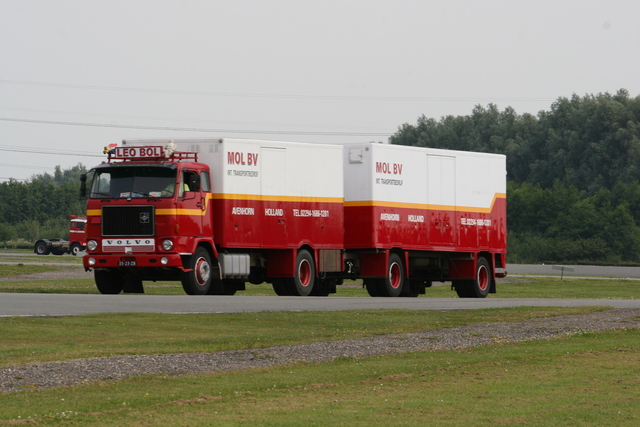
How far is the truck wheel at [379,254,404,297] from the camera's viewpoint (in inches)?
1265

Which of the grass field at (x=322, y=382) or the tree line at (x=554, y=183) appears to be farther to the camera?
the tree line at (x=554, y=183)

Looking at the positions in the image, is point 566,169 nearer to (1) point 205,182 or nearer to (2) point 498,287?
(2) point 498,287

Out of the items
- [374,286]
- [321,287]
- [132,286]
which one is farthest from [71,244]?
[374,286]

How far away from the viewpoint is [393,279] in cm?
3272

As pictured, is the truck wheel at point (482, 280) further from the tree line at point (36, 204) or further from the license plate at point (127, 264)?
the tree line at point (36, 204)

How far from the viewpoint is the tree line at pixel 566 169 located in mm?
75438

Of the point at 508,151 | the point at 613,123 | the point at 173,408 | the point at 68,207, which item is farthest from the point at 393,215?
the point at 68,207

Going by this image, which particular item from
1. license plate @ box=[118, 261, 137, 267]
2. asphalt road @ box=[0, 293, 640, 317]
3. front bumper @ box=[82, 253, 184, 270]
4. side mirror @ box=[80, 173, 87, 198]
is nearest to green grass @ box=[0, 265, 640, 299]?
side mirror @ box=[80, 173, 87, 198]

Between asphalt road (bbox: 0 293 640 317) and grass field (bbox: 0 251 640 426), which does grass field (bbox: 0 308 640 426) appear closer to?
grass field (bbox: 0 251 640 426)

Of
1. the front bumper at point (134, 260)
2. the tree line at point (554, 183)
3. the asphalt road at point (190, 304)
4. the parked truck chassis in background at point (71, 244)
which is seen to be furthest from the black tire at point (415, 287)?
the parked truck chassis in background at point (71, 244)

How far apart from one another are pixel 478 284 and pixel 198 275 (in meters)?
10.4

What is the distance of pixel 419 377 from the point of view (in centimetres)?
1363

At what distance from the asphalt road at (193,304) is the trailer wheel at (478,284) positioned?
626cm

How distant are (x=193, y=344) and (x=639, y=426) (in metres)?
8.10
